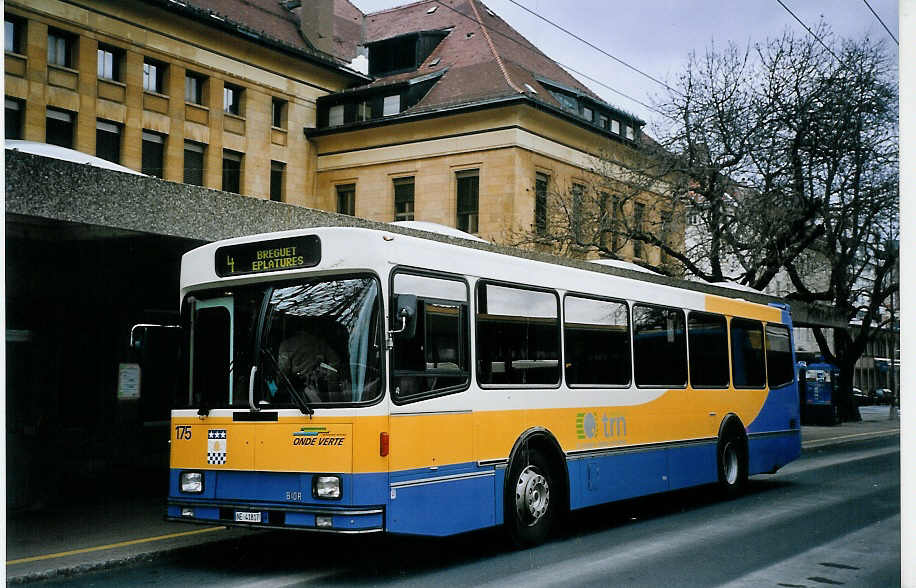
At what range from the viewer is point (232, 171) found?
41.9m

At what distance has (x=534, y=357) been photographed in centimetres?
1010

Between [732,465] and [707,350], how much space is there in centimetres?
185

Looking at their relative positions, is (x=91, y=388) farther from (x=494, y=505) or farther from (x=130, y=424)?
(x=494, y=505)

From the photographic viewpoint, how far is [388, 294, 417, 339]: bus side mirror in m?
8.11

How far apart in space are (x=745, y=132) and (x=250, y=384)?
20501 millimetres

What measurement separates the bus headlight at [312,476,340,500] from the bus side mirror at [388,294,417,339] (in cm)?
125

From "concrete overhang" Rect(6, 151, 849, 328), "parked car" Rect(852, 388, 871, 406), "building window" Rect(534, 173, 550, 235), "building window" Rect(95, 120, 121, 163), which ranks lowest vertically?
"parked car" Rect(852, 388, 871, 406)

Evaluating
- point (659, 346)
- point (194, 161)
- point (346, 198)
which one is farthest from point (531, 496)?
point (346, 198)

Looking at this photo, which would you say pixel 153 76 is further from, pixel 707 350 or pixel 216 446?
pixel 216 446

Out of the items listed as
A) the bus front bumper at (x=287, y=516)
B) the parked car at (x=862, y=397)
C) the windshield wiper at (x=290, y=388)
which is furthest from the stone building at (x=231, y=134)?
the parked car at (x=862, y=397)

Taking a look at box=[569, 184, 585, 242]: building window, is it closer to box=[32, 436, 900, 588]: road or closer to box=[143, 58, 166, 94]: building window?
box=[32, 436, 900, 588]: road

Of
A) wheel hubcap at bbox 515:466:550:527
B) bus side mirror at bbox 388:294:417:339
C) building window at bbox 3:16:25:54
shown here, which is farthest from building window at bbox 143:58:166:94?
bus side mirror at bbox 388:294:417:339

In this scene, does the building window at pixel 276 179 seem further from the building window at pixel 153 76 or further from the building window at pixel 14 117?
the building window at pixel 14 117

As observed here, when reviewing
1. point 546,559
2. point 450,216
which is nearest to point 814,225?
point 450,216
